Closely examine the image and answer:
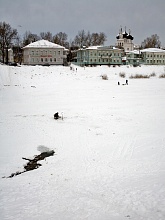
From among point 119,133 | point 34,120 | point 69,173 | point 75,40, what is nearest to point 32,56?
point 75,40

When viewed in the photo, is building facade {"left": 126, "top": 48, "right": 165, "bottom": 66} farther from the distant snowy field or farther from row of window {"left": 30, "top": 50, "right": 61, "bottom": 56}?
the distant snowy field

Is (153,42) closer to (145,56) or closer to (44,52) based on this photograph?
(145,56)

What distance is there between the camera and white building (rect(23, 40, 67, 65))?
57719 millimetres

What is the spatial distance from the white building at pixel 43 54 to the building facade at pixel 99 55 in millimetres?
11309

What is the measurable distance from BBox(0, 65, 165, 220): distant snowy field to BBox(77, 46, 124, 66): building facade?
52.8 m

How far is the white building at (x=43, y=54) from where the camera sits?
5772cm

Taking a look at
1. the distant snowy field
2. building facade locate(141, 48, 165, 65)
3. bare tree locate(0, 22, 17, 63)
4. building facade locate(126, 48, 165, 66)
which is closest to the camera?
the distant snowy field

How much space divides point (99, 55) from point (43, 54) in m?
19.3

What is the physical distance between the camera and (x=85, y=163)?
9188 millimetres

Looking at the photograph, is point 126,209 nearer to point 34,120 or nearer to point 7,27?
point 34,120

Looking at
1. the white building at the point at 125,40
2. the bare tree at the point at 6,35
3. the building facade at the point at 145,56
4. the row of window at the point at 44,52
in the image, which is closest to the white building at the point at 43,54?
the row of window at the point at 44,52

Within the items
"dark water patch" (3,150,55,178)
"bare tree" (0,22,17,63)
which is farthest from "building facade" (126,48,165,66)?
"dark water patch" (3,150,55,178)

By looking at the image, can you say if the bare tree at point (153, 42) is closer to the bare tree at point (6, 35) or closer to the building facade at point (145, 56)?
the building facade at point (145, 56)

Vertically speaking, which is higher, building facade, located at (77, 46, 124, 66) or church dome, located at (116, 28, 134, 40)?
church dome, located at (116, 28, 134, 40)
